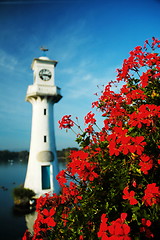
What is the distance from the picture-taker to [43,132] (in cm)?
1761

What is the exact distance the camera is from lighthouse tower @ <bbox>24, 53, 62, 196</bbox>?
17.0 metres

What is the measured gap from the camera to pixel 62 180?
A: 2.61 meters

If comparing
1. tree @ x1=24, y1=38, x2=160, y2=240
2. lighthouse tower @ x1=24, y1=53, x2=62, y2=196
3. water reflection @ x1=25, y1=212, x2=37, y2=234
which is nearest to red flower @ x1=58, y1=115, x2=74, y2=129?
tree @ x1=24, y1=38, x2=160, y2=240

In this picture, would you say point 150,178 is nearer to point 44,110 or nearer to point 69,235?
point 69,235

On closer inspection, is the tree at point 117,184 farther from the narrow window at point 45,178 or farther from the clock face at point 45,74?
the clock face at point 45,74

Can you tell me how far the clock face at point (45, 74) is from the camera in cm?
1864

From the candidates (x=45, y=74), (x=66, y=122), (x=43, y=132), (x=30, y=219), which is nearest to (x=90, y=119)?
(x=66, y=122)

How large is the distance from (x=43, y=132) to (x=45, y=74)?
5742 mm

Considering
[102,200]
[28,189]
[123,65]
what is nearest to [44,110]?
[28,189]

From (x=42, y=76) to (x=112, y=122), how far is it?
54.1 ft

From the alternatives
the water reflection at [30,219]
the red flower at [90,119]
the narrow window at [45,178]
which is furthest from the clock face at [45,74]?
the red flower at [90,119]

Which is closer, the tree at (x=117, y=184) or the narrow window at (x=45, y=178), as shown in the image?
the tree at (x=117, y=184)

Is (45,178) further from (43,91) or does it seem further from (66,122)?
(66,122)

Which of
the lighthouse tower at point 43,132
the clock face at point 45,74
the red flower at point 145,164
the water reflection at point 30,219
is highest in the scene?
the clock face at point 45,74
